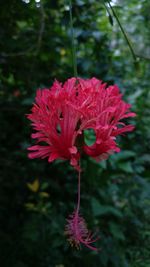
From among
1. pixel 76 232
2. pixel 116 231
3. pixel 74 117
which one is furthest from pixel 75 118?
pixel 116 231

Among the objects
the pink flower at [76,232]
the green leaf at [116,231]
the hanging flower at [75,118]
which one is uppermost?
the hanging flower at [75,118]

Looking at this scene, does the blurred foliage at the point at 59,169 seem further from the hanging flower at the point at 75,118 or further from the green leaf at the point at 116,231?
the hanging flower at the point at 75,118

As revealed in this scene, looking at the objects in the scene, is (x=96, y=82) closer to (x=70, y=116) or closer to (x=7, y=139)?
(x=70, y=116)

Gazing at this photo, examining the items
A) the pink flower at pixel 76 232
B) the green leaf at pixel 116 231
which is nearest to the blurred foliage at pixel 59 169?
the green leaf at pixel 116 231

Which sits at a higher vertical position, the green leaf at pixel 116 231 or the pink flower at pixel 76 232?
the pink flower at pixel 76 232

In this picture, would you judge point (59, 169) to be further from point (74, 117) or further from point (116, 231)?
point (74, 117)

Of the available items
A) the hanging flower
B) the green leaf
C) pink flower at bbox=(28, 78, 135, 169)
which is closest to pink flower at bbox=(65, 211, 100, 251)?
the hanging flower

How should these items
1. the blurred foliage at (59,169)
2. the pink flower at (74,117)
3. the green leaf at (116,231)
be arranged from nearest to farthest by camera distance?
1. the pink flower at (74,117)
2. the blurred foliage at (59,169)
3. the green leaf at (116,231)
